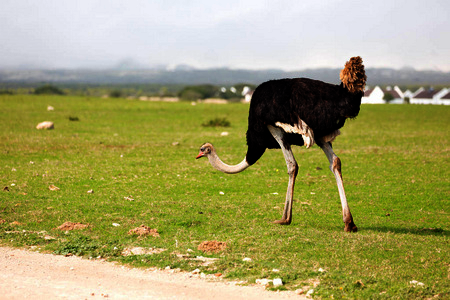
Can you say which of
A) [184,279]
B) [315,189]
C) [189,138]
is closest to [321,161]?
[315,189]

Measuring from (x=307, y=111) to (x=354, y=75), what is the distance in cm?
86

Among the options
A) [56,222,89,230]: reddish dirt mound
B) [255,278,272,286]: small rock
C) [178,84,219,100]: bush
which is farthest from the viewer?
[178,84,219,100]: bush

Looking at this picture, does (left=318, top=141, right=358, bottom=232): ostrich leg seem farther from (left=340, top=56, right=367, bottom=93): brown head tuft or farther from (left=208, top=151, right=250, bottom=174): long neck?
(left=208, top=151, right=250, bottom=174): long neck

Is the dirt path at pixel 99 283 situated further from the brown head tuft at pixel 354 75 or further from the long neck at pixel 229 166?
the brown head tuft at pixel 354 75

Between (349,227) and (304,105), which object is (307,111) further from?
(349,227)

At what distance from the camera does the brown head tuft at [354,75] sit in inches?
354

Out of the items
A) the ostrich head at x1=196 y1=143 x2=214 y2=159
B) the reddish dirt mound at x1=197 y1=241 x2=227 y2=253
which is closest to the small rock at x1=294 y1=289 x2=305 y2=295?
the reddish dirt mound at x1=197 y1=241 x2=227 y2=253

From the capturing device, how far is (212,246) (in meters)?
8.41

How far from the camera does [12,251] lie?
8523mm

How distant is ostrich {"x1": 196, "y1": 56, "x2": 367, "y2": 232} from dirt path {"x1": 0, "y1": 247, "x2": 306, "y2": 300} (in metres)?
3.02

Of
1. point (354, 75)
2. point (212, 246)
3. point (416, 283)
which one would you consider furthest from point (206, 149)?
point (416, 283)

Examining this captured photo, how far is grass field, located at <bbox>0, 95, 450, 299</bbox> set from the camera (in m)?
7.57

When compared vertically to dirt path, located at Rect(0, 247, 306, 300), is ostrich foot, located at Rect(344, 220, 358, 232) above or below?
above

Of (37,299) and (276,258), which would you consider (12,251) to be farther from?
(276,258)
